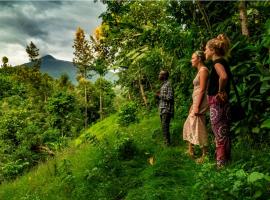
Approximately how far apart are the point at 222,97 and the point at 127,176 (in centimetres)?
261

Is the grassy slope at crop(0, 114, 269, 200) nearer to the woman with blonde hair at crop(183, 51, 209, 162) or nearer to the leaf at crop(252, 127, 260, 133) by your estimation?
the woman with blonde hair at crop(183, 51, 209, 162)

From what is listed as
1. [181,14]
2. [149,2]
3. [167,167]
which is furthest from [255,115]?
[149,2]

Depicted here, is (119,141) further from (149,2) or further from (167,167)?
(149,2)

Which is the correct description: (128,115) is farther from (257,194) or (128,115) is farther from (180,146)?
(257,194)

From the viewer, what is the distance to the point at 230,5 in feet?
37.1

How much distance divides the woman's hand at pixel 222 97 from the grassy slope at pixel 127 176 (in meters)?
1.10

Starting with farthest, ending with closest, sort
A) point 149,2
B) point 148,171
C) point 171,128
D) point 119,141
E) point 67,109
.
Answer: point 67,109
point 149,2
point 171,128
point 119,141
point 148,171

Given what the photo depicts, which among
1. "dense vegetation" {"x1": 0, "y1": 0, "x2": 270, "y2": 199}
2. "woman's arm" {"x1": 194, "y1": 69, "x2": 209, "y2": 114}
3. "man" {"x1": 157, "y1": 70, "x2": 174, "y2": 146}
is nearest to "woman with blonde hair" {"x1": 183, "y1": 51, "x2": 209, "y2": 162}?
"woman's arm" {"x1": 194, "y1": 69, "x2": 209, "y2": 114}

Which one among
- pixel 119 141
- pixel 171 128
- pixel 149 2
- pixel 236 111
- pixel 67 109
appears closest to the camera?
pixel 236 111

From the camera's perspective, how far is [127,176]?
29.2 ft

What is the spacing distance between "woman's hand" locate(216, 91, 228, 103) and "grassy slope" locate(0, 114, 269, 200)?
43.2 inches

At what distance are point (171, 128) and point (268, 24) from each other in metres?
4.63

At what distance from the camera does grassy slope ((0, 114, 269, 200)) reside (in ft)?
23.4

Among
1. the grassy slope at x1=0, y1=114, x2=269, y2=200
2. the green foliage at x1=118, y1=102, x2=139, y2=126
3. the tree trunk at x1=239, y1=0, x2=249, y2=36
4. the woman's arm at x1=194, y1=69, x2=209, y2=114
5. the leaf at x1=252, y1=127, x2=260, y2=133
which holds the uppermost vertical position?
the tree trunk at x1=239, y1=0, x2=249, y2=36
